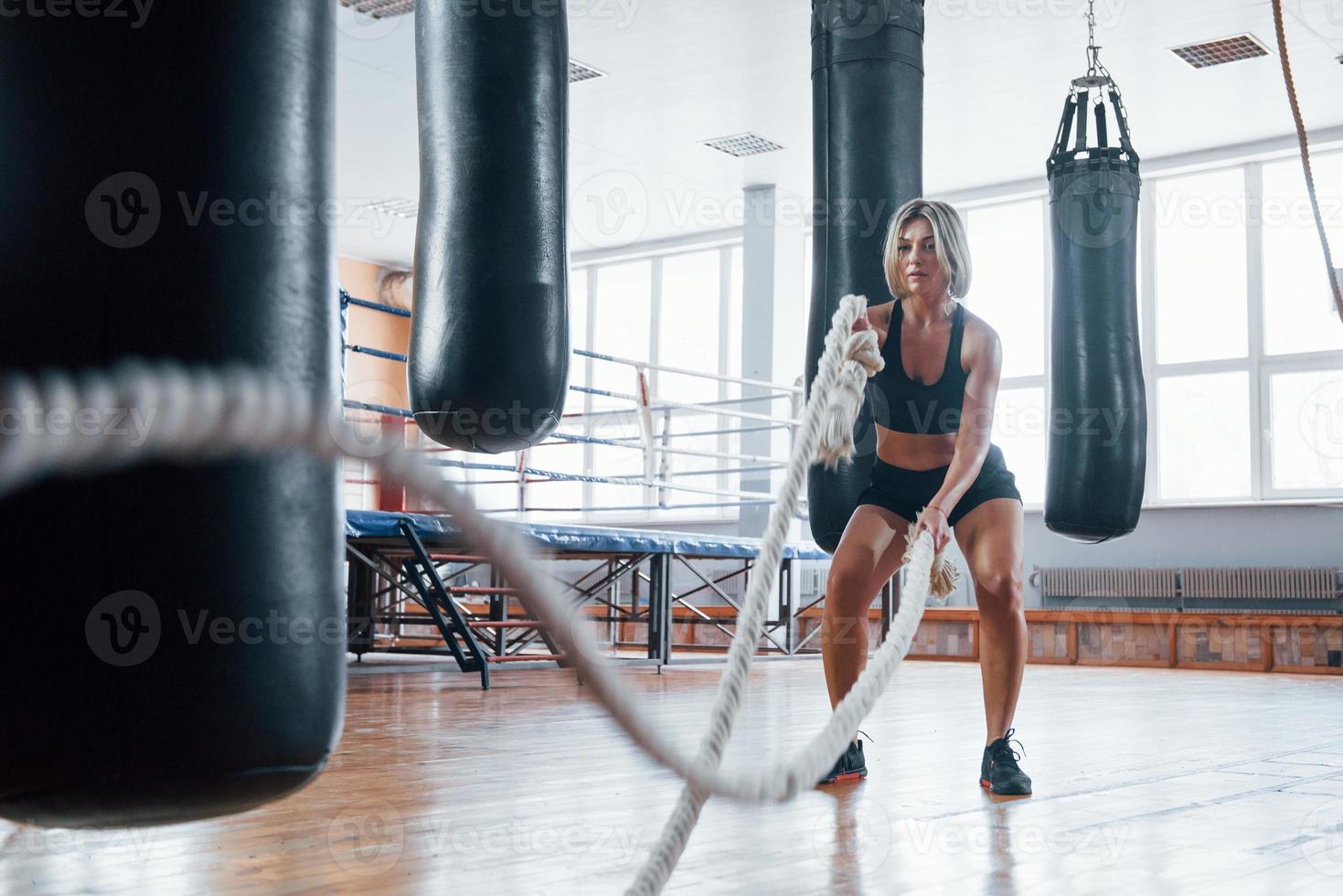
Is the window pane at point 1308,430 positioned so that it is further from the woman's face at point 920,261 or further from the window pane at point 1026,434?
the woman's face at point 920,261

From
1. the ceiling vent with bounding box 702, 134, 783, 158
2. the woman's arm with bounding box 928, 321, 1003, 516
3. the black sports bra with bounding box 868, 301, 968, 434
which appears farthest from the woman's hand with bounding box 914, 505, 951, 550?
the ceiling vent with bounding box 702, 134, 783, 158

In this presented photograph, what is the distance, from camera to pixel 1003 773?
2430 millimetres

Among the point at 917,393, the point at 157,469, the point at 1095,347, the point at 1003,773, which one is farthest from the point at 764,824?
the point at 1095,347

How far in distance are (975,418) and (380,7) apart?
578 cm

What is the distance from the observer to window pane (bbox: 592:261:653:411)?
12.2 metres

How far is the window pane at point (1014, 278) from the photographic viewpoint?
995cm

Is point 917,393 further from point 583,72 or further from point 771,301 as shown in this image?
point 771,301

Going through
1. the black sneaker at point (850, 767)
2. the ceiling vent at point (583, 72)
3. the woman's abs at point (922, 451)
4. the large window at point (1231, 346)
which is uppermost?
the ceiling vent at point (583, 72)

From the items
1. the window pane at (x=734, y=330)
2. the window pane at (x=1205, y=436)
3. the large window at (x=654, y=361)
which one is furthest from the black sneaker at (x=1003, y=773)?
the window pane at (x=734, y=330)

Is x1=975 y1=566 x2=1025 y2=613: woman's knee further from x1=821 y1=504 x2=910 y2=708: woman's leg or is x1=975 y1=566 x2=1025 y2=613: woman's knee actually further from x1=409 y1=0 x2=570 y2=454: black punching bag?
x1=409 y1=0 x2=570 y2=454: black punching bag

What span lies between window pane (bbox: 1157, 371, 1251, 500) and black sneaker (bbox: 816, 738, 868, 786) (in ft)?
24.2

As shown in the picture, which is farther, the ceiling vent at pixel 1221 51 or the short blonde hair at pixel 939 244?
the ceiling vent at pixel 1221 51

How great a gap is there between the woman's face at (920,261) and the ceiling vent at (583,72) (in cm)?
594

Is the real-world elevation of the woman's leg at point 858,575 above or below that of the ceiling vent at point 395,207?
below
